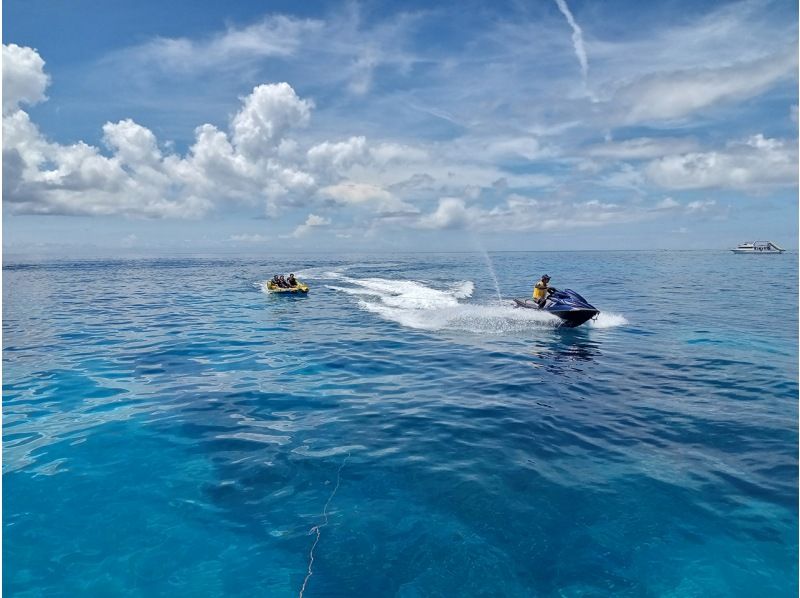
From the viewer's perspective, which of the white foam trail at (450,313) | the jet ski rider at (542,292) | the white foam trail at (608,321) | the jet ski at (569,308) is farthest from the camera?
the jet ski rider at (542,292)

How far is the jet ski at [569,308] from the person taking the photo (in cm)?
2567

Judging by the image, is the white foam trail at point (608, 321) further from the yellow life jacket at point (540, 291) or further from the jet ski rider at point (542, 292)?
the yellow life jacket at point (540, 291)

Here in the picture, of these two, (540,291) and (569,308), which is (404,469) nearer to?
(569,308)

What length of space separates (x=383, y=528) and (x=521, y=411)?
268 inches

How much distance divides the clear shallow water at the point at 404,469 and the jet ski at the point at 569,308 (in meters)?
2.73

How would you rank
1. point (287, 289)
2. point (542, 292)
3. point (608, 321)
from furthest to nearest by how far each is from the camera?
point (287, 289), point (608, 321), point (542, 292)

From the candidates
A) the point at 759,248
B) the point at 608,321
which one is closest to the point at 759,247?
the point at 759,248

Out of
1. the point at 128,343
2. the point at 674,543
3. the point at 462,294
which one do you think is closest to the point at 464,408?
the point at 674,543

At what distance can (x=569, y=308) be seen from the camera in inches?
1017

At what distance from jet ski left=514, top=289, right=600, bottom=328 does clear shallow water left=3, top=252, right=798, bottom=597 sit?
2.73 meters

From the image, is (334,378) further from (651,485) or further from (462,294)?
(462,294)

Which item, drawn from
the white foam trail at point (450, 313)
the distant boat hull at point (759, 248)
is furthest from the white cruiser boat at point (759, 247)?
→ the white foam trail at point (450, 313)

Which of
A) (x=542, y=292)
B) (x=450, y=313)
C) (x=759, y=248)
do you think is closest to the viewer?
(x=542, y=292)

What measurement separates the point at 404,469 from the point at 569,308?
58.8 ft
